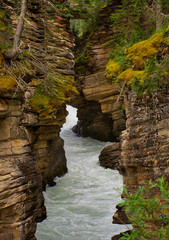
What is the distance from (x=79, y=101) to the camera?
73.3 feet

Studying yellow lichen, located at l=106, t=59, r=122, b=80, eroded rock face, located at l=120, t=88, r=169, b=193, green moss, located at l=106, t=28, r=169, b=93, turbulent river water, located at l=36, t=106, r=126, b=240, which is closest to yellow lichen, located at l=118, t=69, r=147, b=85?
green moss, located at l=106, t=28, r=169, b=93

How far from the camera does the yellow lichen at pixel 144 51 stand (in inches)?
262

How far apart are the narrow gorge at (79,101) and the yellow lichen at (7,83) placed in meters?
0.03

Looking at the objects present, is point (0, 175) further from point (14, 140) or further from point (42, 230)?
point (42, 230)

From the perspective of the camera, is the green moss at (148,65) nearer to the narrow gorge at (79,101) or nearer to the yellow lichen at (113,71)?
the narrow gorge at (79,101)

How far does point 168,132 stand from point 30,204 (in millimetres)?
4249

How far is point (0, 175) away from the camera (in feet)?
20.1

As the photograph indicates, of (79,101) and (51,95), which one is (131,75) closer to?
(51,95)

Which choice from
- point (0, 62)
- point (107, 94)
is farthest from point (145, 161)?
point (107, 94)

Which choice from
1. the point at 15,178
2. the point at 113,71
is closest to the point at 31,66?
the point at 113,71

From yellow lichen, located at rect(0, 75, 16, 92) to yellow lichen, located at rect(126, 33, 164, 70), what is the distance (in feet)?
12.0

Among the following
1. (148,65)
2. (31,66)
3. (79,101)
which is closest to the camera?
(148,65)

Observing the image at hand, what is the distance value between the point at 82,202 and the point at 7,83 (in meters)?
7.65

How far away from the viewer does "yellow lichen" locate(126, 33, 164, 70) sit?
21.9ft
